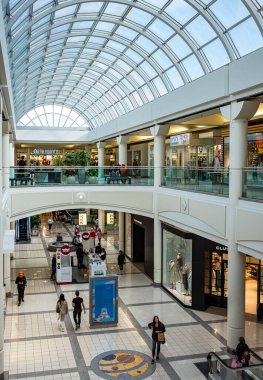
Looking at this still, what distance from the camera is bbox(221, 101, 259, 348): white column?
13.4 m

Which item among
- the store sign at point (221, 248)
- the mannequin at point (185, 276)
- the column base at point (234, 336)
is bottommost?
the column base at point (234, 336)

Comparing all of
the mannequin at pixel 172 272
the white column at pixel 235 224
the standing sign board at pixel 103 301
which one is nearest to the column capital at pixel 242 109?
the white column at pixel 235 224

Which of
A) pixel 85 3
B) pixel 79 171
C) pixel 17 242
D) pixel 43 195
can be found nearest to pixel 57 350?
pixel 43 195

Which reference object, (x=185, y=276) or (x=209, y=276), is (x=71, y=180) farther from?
(x=209, y=276)

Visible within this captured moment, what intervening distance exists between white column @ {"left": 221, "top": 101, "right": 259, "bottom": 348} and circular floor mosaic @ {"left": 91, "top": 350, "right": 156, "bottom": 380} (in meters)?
3.03

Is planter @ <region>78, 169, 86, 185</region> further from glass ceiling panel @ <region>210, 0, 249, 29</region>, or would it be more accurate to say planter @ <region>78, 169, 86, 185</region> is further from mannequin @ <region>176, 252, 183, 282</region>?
glass ceiling panel @ <region>210, 0, 249, 29</region>

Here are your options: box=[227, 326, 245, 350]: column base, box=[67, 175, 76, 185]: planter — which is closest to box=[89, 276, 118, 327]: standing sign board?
box=[227, 326, 245, 350]: column base

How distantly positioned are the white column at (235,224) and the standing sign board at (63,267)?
957 cm

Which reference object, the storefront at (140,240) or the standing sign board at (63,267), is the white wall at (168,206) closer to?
the storefront at (140,240)

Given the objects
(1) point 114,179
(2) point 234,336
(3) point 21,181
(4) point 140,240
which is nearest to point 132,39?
(1) point 114,179

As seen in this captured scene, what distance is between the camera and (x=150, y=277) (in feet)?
73.4

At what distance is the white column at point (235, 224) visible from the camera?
13414mm

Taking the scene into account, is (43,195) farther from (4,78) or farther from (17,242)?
(17,242)

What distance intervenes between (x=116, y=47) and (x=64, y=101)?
938 inches
